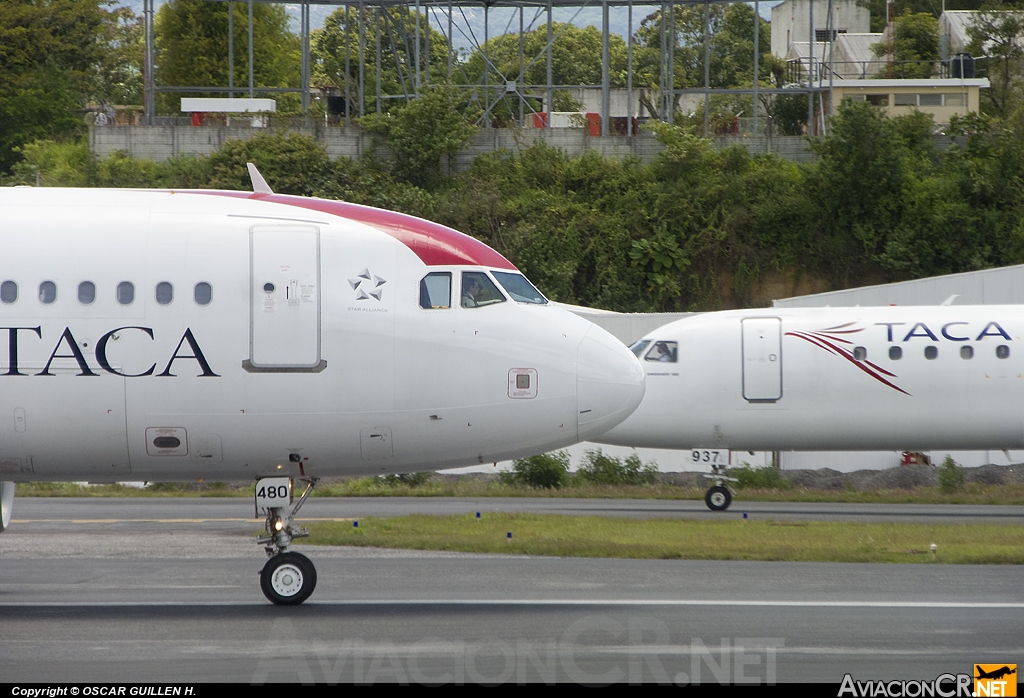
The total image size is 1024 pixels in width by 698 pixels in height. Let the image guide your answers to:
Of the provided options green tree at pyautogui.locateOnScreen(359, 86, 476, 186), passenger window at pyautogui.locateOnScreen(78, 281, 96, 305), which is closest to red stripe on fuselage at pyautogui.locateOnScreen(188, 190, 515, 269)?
passenger window at pyautogui.locateOnScreen(78, 281, 96, 305)

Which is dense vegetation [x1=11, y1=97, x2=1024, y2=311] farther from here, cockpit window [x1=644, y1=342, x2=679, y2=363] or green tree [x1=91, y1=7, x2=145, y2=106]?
green tree [x1=91, y1=7, x2=145, y2=106]

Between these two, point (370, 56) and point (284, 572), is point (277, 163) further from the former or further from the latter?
point (284, 572)

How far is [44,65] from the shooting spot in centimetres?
5656

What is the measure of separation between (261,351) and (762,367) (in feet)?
43.5

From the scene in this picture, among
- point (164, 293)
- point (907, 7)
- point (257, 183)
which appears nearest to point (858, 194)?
point (257, 183)

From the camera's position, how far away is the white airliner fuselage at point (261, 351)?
11.9 meters

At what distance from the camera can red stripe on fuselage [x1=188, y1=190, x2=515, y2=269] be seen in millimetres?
12547

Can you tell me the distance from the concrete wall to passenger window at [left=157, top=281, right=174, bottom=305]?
1395 inches

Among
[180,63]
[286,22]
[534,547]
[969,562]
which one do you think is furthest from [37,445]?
[286,22]

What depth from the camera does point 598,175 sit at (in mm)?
46125

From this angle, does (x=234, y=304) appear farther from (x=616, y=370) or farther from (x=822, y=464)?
(x=822, y=464)

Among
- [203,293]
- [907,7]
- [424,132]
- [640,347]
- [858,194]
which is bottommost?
[640,347]

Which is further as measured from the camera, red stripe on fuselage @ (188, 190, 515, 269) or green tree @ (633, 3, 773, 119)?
green tree @ (633, 3, 773, 119)

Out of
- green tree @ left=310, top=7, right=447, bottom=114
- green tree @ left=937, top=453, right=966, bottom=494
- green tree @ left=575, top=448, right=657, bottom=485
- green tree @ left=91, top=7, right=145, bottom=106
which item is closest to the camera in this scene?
green tree @ left=937, top=453, right=966, bottom=494
